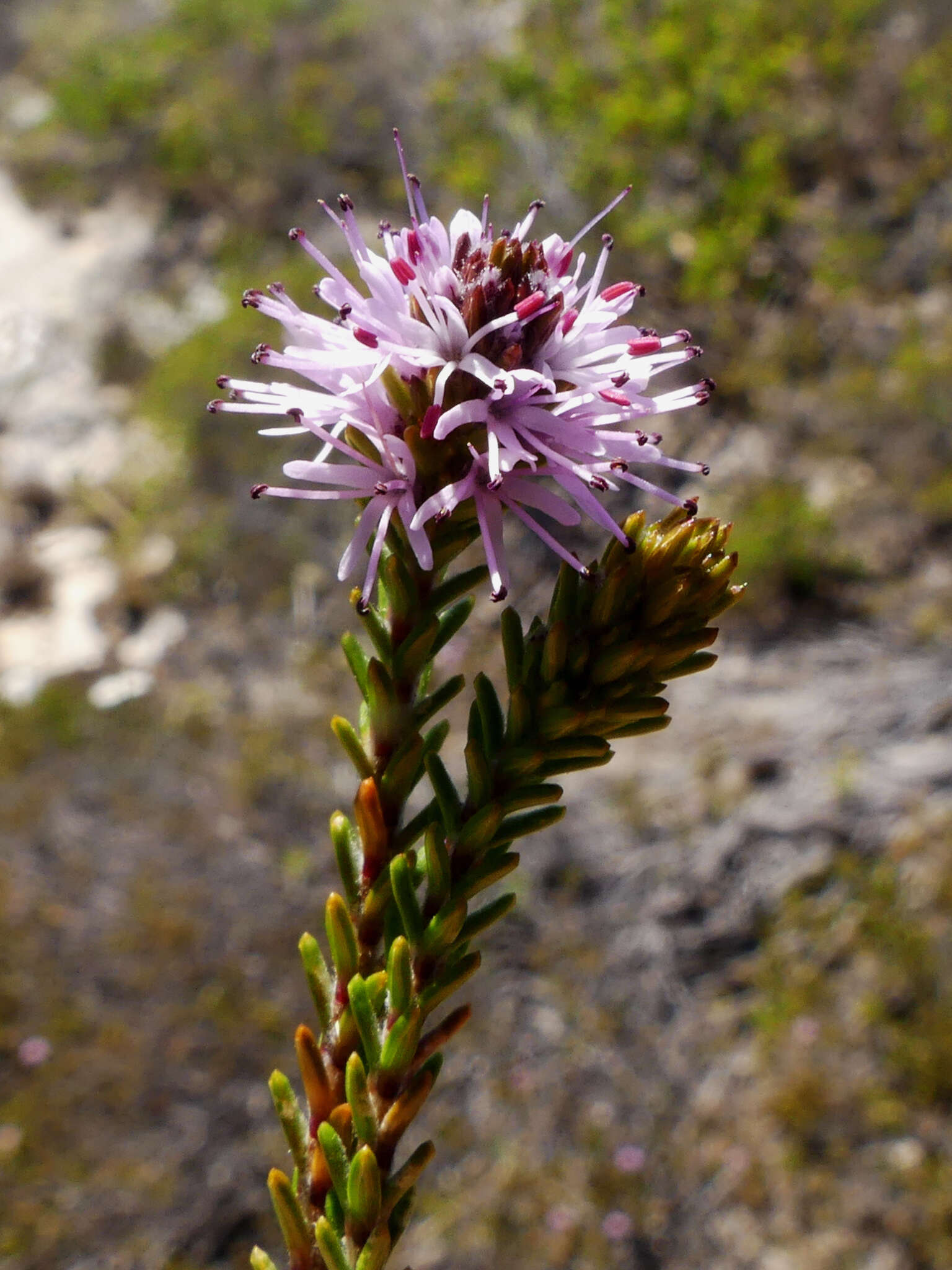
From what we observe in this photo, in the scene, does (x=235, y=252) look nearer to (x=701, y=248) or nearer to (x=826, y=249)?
(x=701, y=248)

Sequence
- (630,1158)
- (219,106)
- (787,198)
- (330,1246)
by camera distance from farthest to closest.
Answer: (219,106) < (787,198) < (630,1158) < (330,1246)

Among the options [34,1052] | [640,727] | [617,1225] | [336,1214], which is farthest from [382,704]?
[34,1052]

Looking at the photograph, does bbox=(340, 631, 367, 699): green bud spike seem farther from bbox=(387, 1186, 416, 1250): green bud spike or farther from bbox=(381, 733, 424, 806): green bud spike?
bbox=(387, 1186, 416, 1250): green bud spike

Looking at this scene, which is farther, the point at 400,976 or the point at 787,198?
the point at 787,198

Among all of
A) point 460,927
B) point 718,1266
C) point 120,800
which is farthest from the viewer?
point 120,800

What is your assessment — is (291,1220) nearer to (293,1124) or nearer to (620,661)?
(293,1124)

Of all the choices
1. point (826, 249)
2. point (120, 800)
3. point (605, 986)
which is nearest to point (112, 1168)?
point (120, 800)

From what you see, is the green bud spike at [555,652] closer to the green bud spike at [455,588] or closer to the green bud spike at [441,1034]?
the green bud spike at [455,588]
